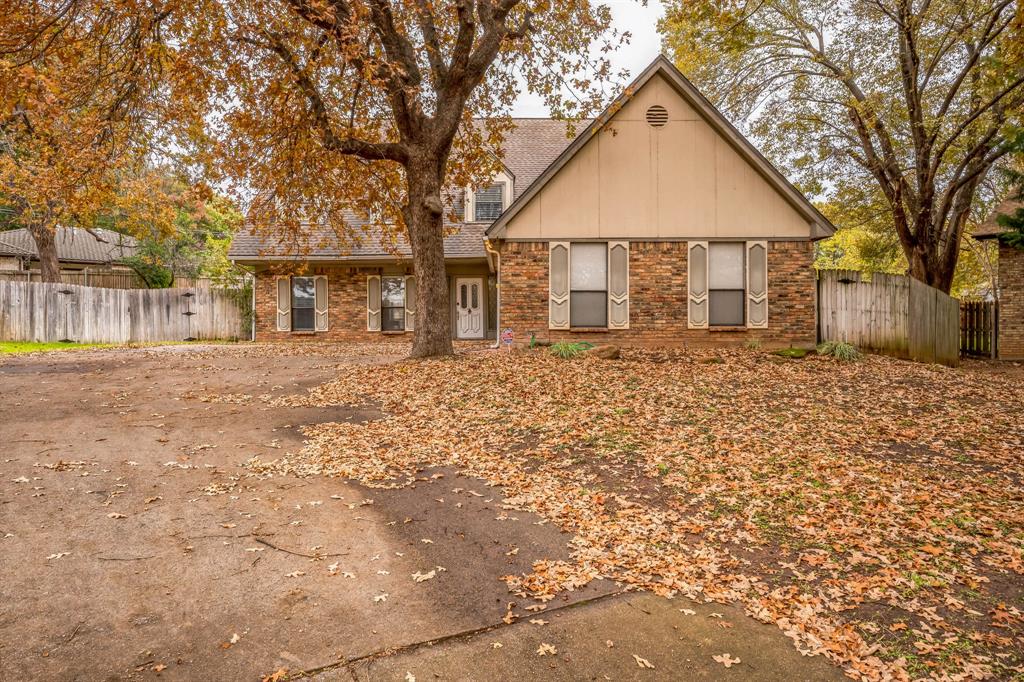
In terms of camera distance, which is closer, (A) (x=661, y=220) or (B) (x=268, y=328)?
(A) (x=661, y=220)

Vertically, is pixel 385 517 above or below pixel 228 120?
below

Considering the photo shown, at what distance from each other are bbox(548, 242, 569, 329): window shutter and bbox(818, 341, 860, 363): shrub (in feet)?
18.2

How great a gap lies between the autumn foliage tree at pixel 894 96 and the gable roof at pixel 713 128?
0.94 m

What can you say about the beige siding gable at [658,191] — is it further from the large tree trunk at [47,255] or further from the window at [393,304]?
the large tree trunk at [47,255]

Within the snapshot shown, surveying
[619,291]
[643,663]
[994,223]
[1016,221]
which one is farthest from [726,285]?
[643,663]

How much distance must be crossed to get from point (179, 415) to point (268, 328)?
13571 mm

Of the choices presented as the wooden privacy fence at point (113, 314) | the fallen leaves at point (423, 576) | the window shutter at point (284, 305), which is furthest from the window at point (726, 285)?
the wooden privacy fence at point (113, 314)

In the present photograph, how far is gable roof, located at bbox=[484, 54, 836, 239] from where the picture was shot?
46.1ft

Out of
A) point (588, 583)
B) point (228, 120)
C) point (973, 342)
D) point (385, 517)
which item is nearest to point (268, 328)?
point (228, 120)

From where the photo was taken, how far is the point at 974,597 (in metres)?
3.77

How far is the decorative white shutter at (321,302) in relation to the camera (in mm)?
21422

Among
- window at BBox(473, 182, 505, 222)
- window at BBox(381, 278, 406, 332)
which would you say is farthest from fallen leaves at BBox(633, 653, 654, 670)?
window at BBox(381, 278, 406, 332)

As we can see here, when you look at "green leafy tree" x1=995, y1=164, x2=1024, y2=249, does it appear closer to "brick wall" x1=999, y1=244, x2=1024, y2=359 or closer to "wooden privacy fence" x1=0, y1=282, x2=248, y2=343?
"brick wall" x1=999, y1=244, x2=1024, y2=359

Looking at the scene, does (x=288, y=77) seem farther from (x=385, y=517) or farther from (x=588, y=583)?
(x=588, y=583)
